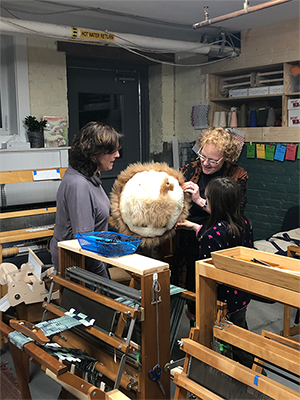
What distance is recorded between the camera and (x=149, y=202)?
6.81 feet

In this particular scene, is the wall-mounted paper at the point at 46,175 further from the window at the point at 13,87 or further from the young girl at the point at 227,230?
the young girl at the point at 227,230

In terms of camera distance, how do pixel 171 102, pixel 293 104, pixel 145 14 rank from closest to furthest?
pixel 145 14 → pixel 293 104 → pixel 171 102

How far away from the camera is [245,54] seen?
467 cm

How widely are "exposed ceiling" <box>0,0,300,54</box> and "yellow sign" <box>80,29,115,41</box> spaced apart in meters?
0.18

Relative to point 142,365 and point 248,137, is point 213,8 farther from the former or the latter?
point 142,365

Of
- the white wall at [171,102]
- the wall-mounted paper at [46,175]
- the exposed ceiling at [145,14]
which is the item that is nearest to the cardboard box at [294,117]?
the exposed ceiling at [145,14]

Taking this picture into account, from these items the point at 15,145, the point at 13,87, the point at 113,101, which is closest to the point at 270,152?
the point at 113,101

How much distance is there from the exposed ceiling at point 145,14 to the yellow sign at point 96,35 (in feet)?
0.59

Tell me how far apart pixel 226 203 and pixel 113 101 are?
350cm

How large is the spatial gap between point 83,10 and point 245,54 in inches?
77.2

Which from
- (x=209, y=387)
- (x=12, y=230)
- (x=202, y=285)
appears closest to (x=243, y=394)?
(x=209, y=387)

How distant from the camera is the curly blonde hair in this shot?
2.35 metres

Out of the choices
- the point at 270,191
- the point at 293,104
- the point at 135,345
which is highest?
the point at 293,104

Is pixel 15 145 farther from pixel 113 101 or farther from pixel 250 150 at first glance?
pixel 250 150
